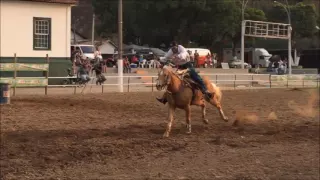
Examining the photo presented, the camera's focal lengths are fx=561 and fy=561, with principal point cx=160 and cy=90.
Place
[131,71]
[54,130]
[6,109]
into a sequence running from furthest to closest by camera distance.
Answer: [131,71] → [6,109] → [54,130]

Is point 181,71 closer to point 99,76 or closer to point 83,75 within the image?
point 83,75

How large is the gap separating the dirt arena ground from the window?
35.2 feet

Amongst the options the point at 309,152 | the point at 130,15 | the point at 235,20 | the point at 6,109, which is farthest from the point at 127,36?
the point at 309,152

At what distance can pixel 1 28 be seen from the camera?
31.3m

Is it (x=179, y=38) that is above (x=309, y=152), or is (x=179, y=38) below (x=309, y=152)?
above

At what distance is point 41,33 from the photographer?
32594 millimetres

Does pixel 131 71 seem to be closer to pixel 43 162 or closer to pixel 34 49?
pixel 34 49

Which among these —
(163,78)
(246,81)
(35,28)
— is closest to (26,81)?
(35,28)

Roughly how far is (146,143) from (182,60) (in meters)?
2.58

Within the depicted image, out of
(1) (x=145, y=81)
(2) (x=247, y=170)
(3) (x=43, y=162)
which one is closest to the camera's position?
(2) (x=247, y=170)

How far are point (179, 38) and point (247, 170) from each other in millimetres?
66949

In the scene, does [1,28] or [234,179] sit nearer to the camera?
[234,179]

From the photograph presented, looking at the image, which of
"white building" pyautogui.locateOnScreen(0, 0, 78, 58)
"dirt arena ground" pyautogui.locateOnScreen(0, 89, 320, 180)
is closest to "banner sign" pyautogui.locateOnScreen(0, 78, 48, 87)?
"dirt arena ground" pyautogui.locateOnScreen(0, 89, 320, 180)

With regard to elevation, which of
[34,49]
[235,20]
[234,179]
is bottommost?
[234,179]
